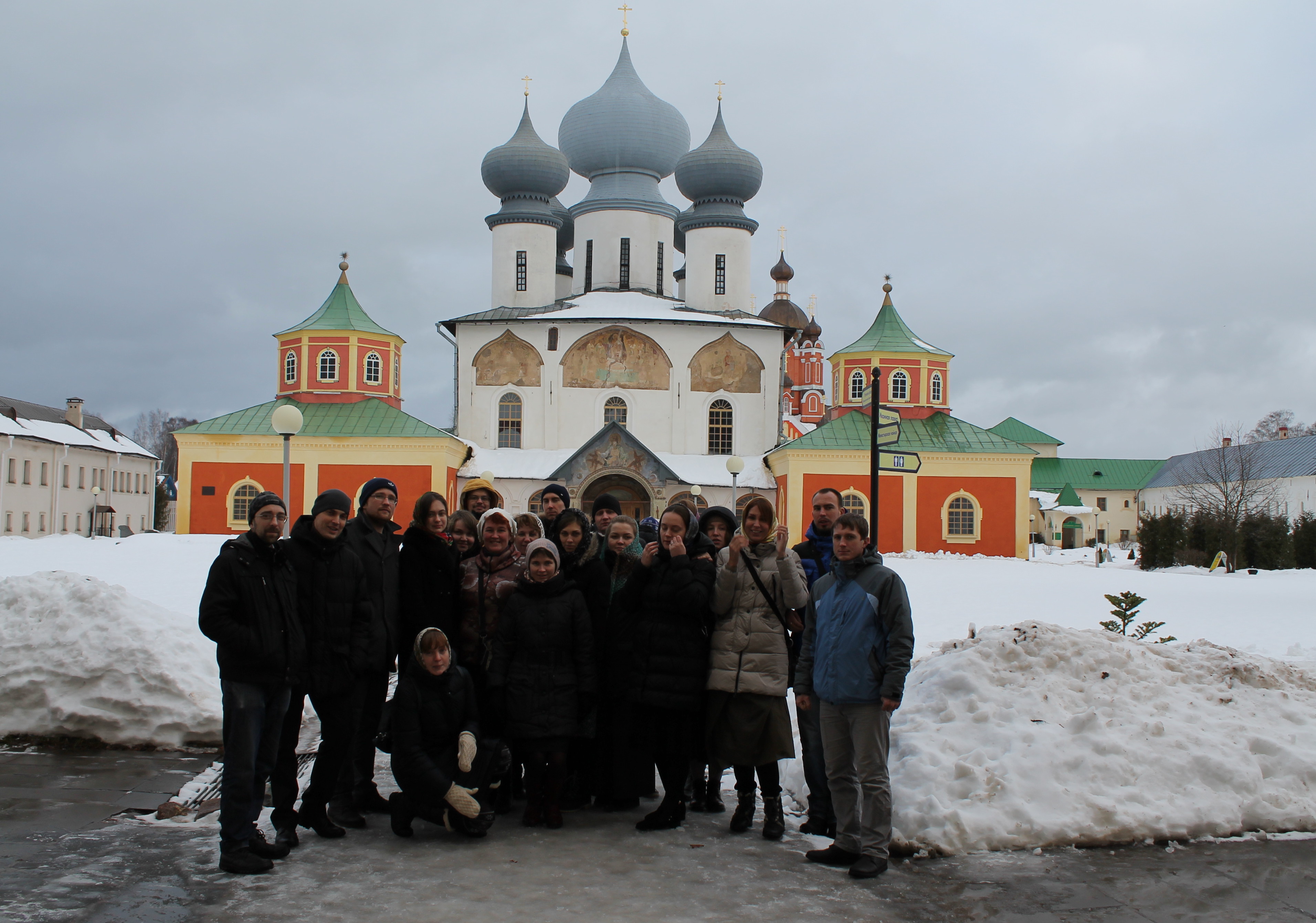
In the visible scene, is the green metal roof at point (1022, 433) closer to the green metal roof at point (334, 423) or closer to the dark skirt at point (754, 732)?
the green metal roof at point (334, 423)

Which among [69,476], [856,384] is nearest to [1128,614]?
[856,384]

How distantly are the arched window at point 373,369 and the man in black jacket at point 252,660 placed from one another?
97.1 feet

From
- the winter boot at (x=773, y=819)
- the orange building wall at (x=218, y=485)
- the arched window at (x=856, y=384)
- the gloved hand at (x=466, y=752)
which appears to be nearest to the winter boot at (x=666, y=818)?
the winter boot at (x=773, y=819)

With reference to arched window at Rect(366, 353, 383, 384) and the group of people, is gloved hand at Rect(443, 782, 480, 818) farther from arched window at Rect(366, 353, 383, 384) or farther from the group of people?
arched window at Rect(366, 353, 383, 384)

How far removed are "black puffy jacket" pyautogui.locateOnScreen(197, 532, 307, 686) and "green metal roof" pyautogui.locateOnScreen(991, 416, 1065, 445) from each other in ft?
216

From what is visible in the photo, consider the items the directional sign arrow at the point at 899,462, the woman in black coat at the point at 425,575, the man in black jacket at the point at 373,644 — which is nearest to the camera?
the man in black jacket at the point at 373,644

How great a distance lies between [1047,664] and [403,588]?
3.66m

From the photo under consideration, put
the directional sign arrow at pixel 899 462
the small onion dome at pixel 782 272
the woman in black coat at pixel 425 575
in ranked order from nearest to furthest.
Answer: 1. the woman in black coat at pixel 425 575
2. the directional sign arrow at pixel 899 462
3. the small onion dome at pixel 782 272

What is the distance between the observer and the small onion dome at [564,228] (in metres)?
39.6

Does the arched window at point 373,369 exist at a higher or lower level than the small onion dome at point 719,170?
lower

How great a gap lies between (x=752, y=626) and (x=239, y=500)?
1127 inches

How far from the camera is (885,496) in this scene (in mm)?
31734

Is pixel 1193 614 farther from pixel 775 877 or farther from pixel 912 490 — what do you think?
pixel 912 490

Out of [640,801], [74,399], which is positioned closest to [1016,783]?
[640,801]
